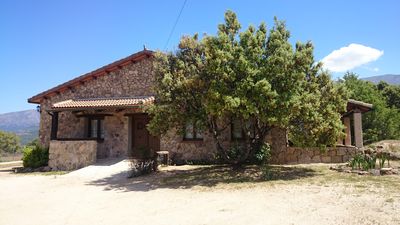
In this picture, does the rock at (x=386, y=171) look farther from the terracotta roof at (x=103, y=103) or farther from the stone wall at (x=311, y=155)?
the terracotta roof at (x=103, y=103)

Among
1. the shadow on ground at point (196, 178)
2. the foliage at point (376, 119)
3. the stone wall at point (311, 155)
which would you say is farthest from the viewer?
the foliage at point (376, 119)

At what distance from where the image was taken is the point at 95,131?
19.8 meters

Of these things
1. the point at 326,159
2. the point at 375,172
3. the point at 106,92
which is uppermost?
the point at 106,92

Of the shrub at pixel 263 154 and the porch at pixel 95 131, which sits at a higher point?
the porch at pixel 95 131

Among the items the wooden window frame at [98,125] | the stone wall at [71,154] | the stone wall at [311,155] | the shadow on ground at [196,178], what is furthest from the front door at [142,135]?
the stone wall at [311,155]

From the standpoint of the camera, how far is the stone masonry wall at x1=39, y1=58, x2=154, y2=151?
755 inches

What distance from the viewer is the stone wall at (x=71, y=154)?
56.2 ft

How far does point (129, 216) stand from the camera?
7480mm

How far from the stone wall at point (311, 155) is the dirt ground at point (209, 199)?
2.78 m

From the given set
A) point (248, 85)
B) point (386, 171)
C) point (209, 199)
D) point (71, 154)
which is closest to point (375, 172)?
point (386, 171)

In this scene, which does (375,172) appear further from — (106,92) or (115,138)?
(106,92)

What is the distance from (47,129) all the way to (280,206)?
1691cm

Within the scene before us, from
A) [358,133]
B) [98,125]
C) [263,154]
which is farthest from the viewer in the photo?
[98,125]

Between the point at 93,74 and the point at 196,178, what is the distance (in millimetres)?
10686
